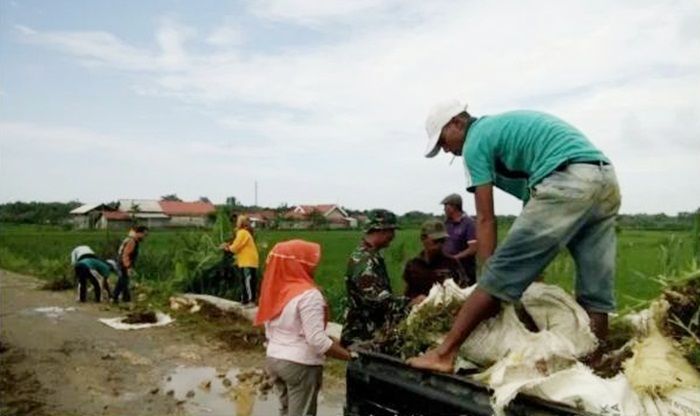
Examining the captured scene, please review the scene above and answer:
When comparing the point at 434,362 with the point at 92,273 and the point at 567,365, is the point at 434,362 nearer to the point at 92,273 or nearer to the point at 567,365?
the point at 567,365

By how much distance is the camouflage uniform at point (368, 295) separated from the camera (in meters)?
4.55

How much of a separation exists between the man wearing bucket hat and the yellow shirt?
219 inches

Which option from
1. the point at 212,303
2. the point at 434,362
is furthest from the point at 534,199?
the point at 212,303

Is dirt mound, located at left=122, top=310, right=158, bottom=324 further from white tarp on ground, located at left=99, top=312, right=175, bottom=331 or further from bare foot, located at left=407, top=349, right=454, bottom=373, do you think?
bare foot, located at left=407, top=349, right=454, bottom=373

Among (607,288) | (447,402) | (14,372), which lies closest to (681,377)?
(447,402)

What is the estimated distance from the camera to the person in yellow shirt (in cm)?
1119

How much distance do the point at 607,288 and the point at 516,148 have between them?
0.74 m

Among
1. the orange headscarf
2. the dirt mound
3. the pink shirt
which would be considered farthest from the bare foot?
the dirt mound

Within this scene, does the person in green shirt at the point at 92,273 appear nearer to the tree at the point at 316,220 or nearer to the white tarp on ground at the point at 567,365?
the white tarp on ground at the point at 567,365

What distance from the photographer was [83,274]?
13.9 metres

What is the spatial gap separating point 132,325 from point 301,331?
23.9 feet

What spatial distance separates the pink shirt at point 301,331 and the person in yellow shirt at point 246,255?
7.00m

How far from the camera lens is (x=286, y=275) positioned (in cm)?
424

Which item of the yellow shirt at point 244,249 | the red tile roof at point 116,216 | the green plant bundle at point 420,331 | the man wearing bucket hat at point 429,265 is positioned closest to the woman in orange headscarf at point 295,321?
the green plant bundle at point 420,331
